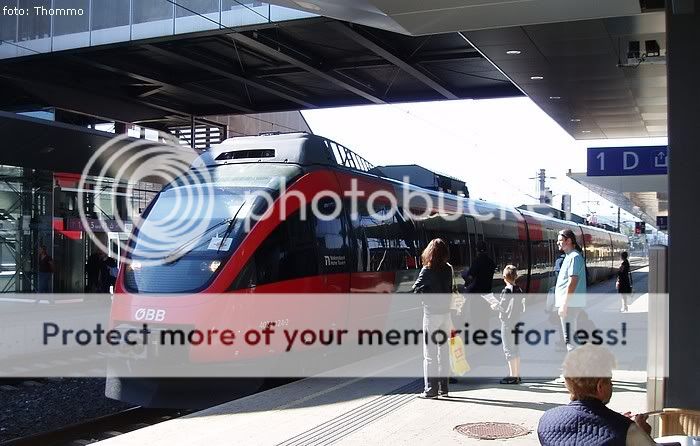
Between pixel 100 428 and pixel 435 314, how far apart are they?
3.82 m

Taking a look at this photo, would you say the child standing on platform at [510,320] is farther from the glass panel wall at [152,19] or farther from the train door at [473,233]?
the glass panel wall at [152,19]

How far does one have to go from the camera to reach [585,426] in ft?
10.7

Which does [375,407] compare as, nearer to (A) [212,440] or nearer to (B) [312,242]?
(A) [212,440]

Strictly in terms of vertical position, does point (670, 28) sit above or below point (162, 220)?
above

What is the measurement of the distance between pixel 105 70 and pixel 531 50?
55.6ft

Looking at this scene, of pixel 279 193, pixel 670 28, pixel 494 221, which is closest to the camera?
pixel 670 28

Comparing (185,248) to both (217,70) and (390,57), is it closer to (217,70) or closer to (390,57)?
(390,57)

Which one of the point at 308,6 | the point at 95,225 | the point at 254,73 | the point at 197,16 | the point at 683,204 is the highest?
the point at 197,16

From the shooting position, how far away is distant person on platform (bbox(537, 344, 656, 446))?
3213mm

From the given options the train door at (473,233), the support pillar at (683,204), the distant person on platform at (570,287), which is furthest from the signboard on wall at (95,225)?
the support pillar at (683,204)

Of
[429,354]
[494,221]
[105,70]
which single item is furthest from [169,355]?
[105,70]

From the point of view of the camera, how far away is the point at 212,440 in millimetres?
6160
